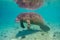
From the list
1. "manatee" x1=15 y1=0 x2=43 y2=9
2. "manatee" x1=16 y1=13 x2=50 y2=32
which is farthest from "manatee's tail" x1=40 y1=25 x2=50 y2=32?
"manatee" x1=15 y1=0 x2=43 y2=9

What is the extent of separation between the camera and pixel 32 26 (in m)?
1.21

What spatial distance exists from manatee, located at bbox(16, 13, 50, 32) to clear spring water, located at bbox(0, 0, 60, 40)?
3cm

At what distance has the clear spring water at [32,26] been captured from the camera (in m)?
1.20

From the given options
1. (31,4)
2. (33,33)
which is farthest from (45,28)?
(31,4)

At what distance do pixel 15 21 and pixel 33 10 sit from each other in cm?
18

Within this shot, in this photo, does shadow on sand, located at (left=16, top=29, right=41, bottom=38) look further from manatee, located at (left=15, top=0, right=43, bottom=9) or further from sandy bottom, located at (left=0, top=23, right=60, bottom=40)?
manatee, located at (left=15, top=0, right=43, bottom=9)

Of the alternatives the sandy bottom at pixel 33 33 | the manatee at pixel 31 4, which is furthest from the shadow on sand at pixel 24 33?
the manatee at pixel 31 4

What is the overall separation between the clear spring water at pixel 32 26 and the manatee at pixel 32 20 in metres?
0.03

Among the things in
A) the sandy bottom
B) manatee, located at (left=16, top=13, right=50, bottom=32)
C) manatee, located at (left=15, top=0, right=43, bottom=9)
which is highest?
manatee, located at (left=15, top=0, right=43, bottom=9)

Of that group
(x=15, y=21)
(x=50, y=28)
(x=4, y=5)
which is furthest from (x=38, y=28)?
(x=4, y=5)

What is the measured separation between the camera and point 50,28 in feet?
3.96

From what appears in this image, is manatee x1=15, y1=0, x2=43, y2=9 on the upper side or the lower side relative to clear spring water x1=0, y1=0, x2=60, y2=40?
upper

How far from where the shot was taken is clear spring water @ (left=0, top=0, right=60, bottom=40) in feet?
3.94

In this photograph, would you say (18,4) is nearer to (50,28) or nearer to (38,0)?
(38,0)
